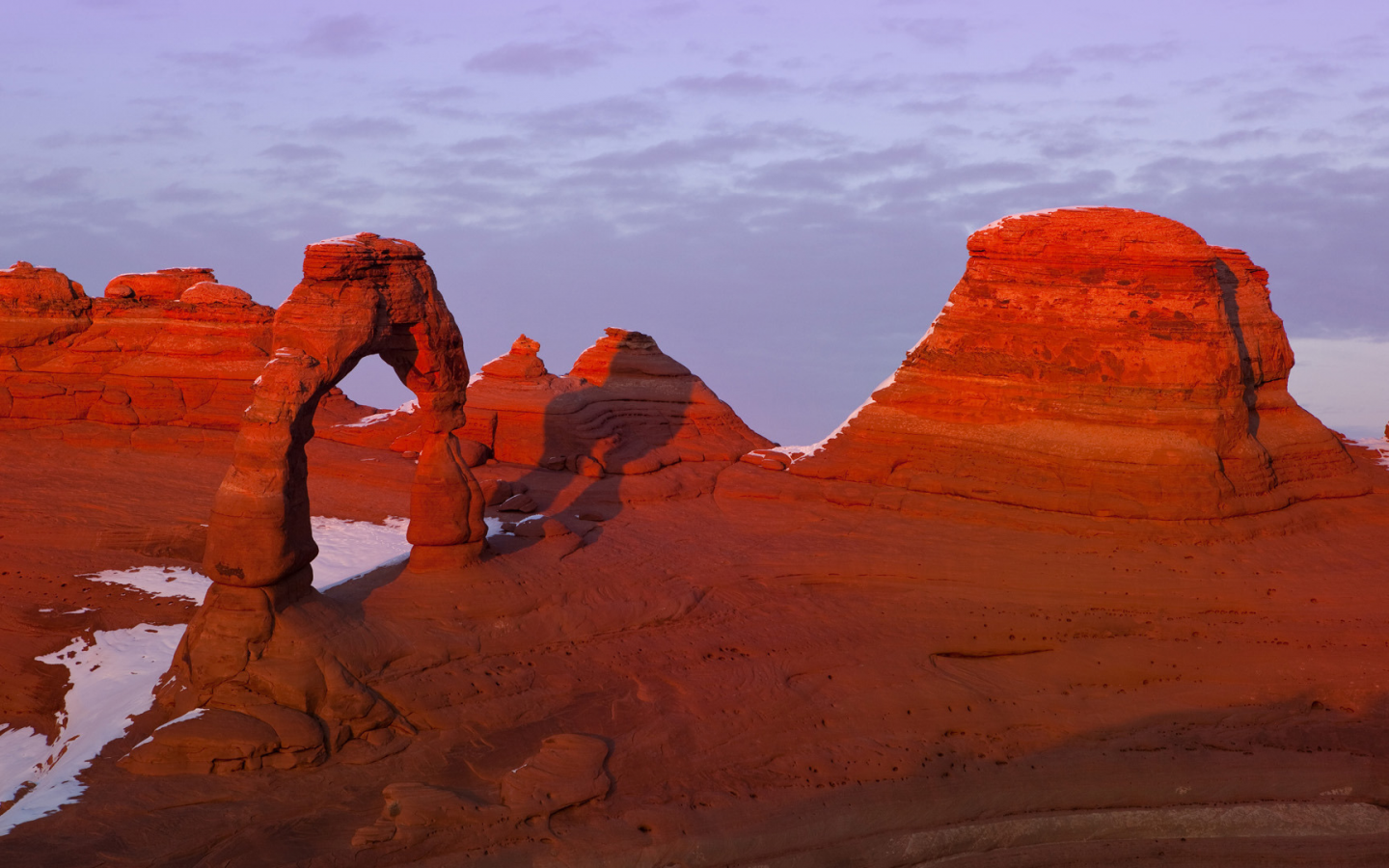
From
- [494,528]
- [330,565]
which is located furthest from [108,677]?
[494,528]

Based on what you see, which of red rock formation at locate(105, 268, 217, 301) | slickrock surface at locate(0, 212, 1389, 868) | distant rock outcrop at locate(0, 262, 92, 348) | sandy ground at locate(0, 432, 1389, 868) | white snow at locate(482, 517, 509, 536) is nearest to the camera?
sandy ground at locate(0, 432, 1389, 868)

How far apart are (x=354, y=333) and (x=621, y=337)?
41.7ft

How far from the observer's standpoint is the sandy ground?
9836mm

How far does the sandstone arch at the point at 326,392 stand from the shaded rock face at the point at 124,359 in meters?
9.71

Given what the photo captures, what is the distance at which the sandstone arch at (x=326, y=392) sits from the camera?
37.9 feet

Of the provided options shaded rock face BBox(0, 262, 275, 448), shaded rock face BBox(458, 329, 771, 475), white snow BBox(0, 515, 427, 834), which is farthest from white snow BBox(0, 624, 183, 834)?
shaded rock face BBox(0, 262, 275, 448)

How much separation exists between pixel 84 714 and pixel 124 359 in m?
13.2

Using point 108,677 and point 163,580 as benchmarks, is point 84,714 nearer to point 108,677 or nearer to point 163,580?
point 108,677

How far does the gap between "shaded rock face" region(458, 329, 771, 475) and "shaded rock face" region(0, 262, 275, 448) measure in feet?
15.9

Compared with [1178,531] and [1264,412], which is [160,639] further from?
[1264,412]

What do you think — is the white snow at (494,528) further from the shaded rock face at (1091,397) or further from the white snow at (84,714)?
the shaded rock face at (1091,397)

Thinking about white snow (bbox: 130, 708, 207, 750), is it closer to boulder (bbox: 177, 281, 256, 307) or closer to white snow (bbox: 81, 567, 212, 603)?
white snow (bbox: 81, 567, 212, 603)

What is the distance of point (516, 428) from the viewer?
22.3m

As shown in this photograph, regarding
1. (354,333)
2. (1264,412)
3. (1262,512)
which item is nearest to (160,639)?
(354,333)
